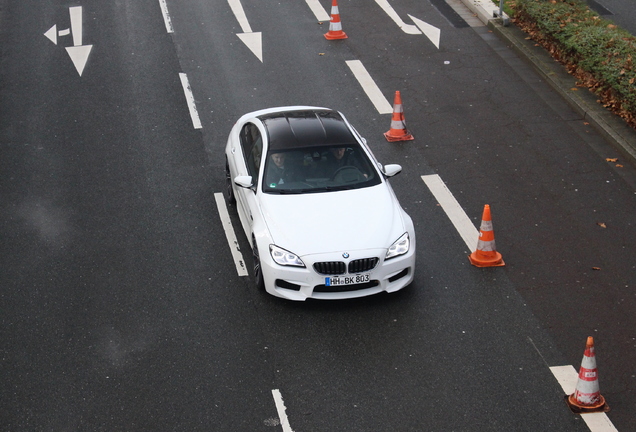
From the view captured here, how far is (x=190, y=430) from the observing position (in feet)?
25.1

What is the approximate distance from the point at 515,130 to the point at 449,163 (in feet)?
6.17

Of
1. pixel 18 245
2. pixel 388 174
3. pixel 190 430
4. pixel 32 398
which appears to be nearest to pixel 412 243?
pixel 388 174

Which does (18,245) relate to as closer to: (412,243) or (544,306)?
(412,243)

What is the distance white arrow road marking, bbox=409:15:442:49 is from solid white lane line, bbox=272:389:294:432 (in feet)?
38.3

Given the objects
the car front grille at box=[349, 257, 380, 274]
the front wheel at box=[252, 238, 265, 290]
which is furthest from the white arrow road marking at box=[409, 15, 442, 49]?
the car front grille at box=[349, 257, 380, 274]

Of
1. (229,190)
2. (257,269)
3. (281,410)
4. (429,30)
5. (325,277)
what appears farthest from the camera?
(429,30)

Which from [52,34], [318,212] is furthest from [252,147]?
→ [52,34]

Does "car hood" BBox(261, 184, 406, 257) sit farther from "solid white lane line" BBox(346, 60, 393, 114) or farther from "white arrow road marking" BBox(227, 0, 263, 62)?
"white arrow road marking" BBox(227, 0, 263, 62)

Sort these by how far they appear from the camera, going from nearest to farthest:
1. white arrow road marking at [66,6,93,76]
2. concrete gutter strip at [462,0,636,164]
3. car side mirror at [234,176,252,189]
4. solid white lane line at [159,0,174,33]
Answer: car side mirror at [234,176,252,189] → concrete gutter strip at [462,0,636,164] → white arrow road marking at [66,6,93,76] → solid white lane line at [159,0,174,33]

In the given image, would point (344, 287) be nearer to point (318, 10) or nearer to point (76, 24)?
point (318, 10)

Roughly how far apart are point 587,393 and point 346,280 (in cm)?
281

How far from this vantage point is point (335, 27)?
18.4 meters

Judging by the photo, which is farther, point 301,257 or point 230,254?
point 230,254

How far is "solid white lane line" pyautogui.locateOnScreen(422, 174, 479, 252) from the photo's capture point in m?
10.9
